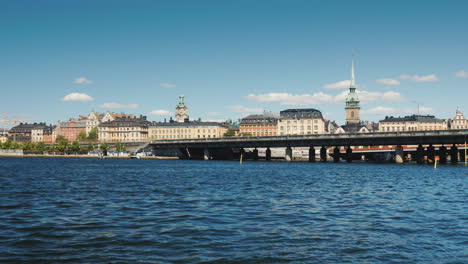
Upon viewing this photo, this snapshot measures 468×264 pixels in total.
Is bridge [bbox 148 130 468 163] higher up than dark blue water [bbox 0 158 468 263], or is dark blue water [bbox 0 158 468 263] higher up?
bridge [bbox 148 130 468 163]

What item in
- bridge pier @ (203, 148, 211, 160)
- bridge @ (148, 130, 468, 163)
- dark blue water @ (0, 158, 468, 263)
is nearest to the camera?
dark blue water @ (0, 158, 468, 263)

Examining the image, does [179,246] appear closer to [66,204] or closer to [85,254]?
[85,254]

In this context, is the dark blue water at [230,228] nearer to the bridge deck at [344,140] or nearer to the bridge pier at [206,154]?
the bridge deck at [344,140]

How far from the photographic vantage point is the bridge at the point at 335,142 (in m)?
118

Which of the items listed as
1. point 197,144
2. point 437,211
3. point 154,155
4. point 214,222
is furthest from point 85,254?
point 154,155

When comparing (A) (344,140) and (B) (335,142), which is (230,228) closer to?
(A) (344,140)

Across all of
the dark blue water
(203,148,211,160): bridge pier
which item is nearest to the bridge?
(203,148,211,160): bridge pier

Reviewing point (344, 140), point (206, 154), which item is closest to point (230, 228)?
point (344, 140)

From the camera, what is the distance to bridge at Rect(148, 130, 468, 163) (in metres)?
118

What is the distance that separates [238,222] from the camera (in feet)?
84.5

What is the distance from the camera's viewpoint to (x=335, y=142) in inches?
5379

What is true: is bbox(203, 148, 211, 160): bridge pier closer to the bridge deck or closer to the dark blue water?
the bridge deck

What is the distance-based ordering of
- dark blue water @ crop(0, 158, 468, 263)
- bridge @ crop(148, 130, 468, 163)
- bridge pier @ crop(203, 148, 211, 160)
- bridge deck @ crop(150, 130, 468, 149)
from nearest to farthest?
dark blue water @ crop(0, 158, 468, 263) → bridge deck @ crop(150, 130, 468, 149) → bridge @ crop(148, 130, 468, 163) → bridge pier @ crop(203, 148, 211, 160)

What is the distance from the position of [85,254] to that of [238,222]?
9.32 meters
